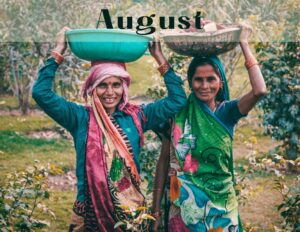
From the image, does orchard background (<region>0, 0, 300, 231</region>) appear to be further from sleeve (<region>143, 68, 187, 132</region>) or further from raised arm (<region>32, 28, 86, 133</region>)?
sleeve (<region>143, 68, 187, 132</region>)

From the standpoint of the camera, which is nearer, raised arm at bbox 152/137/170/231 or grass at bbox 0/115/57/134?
raised arm at bbox 152/137/170/231

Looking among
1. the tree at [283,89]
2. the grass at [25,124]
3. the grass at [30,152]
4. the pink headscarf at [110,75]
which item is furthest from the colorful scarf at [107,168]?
the grass at [25,124]

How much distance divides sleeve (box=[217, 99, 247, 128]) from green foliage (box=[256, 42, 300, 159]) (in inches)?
125

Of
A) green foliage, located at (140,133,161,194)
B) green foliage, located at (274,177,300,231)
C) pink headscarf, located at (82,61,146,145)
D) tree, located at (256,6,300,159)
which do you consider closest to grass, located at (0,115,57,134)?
tree, located at (256,6,300,159)

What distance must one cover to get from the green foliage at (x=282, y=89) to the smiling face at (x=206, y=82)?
3175 millimetres

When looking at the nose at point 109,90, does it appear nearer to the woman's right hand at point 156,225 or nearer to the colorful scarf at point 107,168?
the colorful scarf at point 107,168

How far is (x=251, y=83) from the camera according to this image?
3.51m

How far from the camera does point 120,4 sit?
7.70 meters

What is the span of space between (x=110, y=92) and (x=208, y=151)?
0.66 meters

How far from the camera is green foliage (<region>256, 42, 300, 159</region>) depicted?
267 inches

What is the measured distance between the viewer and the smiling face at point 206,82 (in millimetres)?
3582

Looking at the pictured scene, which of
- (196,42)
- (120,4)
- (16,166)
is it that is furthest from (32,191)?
(120,4)

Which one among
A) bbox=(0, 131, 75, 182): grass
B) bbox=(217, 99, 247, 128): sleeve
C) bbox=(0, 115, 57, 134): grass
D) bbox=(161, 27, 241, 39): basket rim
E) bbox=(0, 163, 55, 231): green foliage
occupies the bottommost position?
bbox=(0, 131, 75, 182): grass

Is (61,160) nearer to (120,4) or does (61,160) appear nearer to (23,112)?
(120,4)
